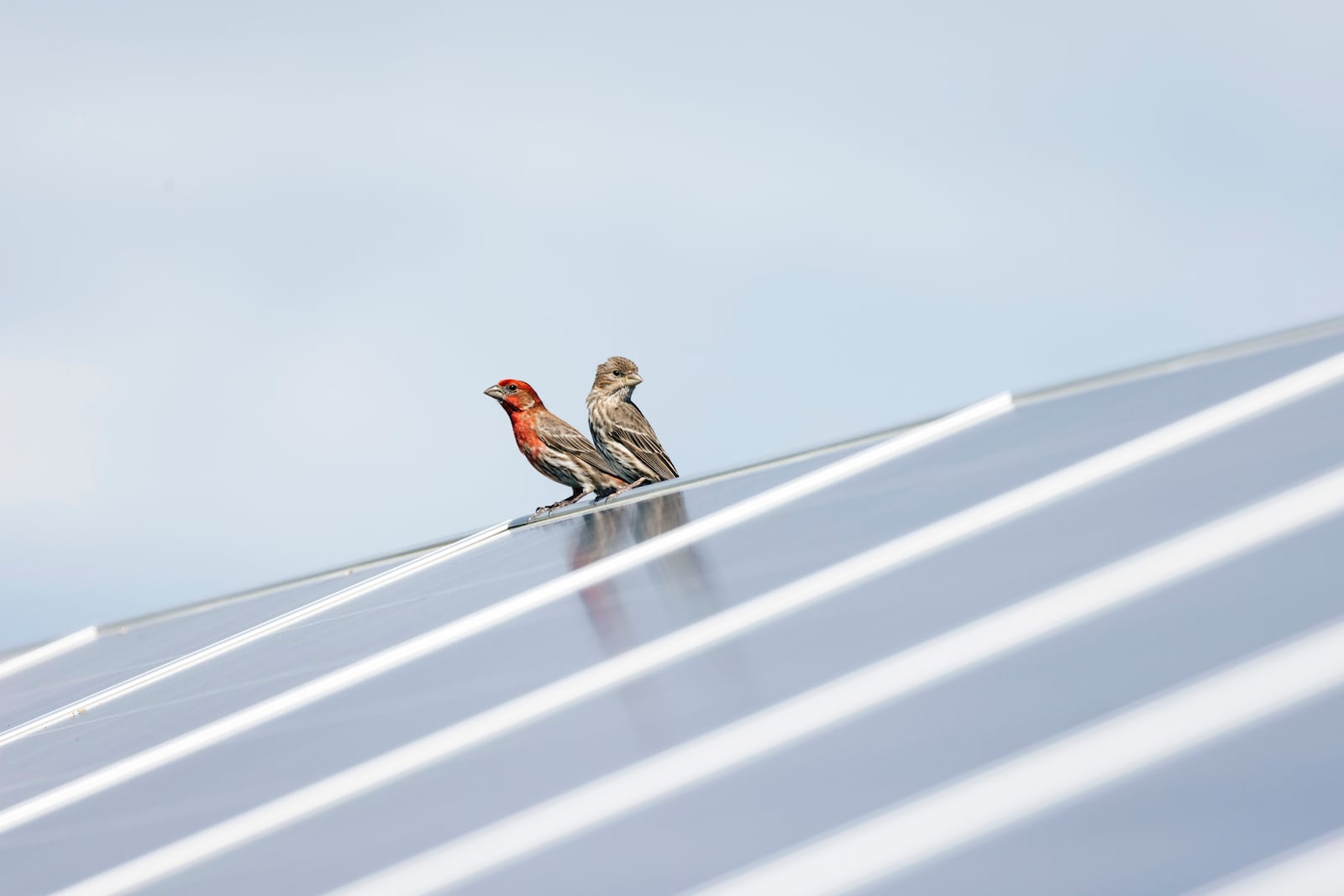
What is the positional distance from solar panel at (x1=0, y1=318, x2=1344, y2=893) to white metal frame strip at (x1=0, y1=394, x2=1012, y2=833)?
0.02 meters

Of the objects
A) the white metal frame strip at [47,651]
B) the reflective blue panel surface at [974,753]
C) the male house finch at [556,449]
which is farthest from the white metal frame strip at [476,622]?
the male house finch at [556,449]

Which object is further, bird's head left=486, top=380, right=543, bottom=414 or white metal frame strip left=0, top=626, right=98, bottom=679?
bird's head left=486, top=380, right=543, bottom=414

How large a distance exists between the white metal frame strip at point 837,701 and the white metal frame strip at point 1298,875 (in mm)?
604

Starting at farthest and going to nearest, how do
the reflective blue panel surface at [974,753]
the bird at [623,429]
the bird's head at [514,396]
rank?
the bird at [623,429] < the bird's head at [514,396] < the reflective blue panel surface at [974,753]

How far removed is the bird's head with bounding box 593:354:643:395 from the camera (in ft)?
33.8

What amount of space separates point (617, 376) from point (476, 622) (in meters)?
7.32

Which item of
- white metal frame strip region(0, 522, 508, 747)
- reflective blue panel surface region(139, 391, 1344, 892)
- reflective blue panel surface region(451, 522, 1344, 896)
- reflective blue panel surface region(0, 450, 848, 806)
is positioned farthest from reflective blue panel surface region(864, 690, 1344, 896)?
white metal frame strip region(0, 522, 508, 747)

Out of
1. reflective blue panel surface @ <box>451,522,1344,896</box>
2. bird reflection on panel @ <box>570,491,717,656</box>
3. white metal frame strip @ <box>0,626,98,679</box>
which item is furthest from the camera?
white metal frame strip @ <box>0,626,98,679</box>

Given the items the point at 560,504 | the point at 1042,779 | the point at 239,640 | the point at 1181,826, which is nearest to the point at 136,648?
the point at 239,640

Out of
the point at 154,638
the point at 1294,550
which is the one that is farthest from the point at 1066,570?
the point at 154,638

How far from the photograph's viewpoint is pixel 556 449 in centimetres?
871

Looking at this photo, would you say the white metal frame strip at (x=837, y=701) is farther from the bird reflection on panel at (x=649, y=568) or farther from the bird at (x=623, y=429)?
the bird at (x=623, y=429)

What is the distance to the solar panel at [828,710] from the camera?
1.28m

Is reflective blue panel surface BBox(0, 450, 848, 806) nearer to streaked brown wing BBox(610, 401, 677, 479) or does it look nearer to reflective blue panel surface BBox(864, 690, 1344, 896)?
reflective blue panel surface BBox(864, 690, 1344, 896)
